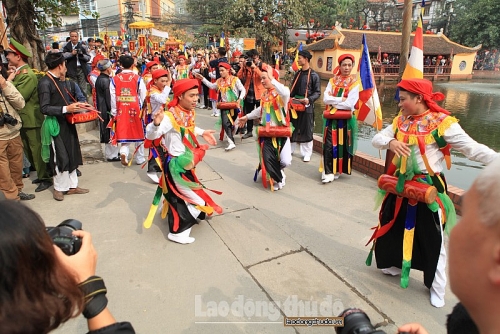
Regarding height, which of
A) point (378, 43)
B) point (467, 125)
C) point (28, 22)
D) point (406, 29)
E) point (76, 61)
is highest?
point (378, 43)

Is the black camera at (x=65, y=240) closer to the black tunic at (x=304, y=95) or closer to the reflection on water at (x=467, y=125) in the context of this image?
the black tunic at (x=304, y=95)

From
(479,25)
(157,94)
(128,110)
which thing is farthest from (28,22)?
(479,25)

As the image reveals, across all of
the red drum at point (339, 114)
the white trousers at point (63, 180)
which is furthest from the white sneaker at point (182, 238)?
the red drum at point (339, 114)

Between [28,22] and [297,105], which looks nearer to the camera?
[297,105]

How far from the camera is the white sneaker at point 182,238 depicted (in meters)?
3.28

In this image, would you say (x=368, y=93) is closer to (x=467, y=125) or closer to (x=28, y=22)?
(x=28, y=22)

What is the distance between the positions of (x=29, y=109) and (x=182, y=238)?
9.18 ft

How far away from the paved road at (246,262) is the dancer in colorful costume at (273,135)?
0.25 metres

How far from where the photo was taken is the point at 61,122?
13.7ft

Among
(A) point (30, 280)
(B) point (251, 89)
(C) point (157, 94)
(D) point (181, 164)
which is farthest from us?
(B) point (251, 89)

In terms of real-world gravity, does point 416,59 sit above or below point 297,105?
above

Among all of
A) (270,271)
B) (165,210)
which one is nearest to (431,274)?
(270,271)

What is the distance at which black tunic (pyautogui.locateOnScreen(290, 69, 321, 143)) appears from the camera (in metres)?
5.53

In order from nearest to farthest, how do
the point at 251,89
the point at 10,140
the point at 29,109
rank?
the point at 10,140
the point at 29,109
the point at 251,89
